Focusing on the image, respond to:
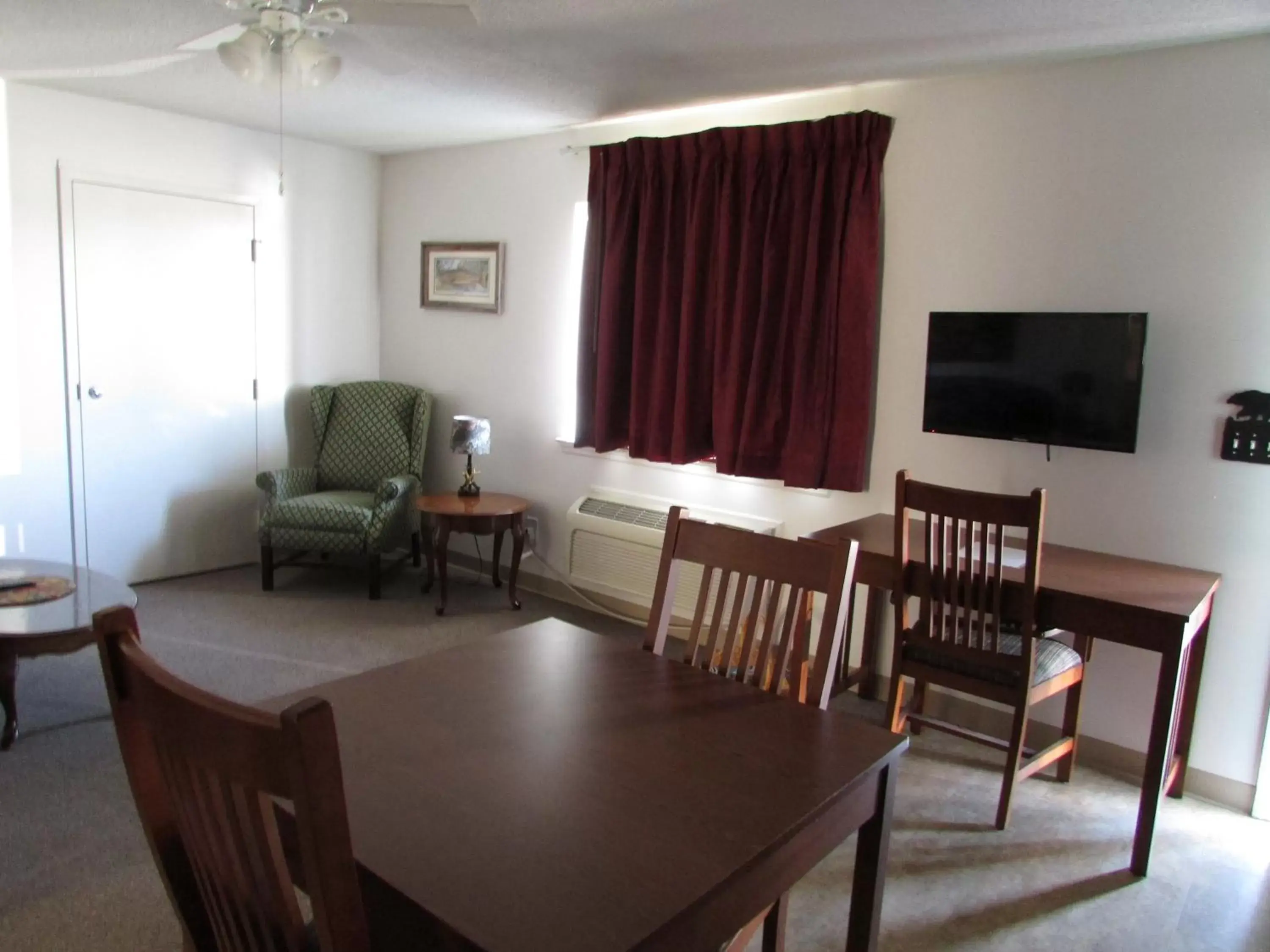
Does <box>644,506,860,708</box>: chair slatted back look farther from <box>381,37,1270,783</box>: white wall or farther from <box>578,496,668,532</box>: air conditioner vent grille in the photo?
<box>578,496,668,532</box>: air conditioner vent grille

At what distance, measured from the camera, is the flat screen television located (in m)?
2.77

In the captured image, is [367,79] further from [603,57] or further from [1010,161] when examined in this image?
[1010,161]

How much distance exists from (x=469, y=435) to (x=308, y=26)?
6.80ft

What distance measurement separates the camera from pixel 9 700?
279cm

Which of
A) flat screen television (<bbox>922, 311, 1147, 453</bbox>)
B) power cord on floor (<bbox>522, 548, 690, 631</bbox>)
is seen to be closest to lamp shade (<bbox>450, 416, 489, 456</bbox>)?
power cord on floor (<bbox>522, 548, 690, 631</bbox>)

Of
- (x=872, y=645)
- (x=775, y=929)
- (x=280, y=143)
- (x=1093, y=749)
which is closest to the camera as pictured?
(x=775, y=929)

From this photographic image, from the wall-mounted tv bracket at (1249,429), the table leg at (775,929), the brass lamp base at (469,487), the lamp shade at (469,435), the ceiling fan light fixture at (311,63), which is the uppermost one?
the ceiling fan light fixture at (311,63)

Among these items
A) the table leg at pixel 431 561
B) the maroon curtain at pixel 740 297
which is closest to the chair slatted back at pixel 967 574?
the maroon curtain at pixel 740 297

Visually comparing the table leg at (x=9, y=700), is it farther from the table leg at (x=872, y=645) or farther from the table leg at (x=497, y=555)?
the table leg at (x=872, y=645)

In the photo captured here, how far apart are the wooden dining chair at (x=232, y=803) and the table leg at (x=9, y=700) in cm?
210

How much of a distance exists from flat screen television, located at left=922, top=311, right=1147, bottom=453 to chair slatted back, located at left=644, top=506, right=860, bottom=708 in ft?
5.11

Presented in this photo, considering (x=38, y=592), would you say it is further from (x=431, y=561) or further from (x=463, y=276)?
(x=463, y=276)

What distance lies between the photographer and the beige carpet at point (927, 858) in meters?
2.11

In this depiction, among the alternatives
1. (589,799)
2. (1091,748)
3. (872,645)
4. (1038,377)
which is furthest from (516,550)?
(589,799)
